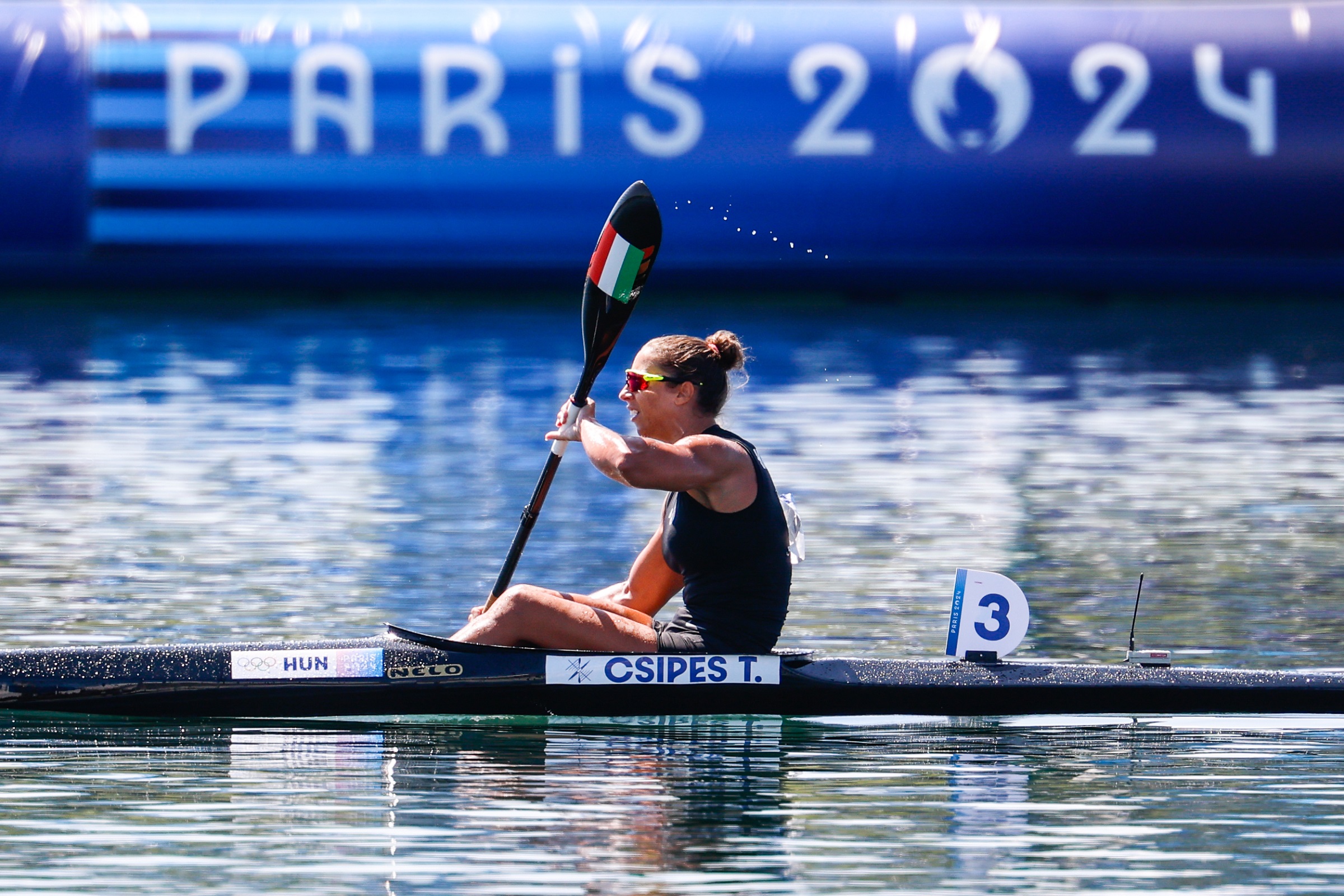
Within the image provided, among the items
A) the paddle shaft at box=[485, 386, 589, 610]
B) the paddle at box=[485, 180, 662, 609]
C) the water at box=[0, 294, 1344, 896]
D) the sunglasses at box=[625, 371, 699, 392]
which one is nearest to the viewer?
the water at box=[0, 294, 1344, 896]

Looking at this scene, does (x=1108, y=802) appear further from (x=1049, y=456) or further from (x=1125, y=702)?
(x=1049, y=456)

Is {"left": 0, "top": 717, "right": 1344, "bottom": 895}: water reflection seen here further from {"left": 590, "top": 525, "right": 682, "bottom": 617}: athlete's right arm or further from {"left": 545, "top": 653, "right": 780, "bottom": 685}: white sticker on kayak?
{"left": 590, "top": 525, "right": 682, "bottom": 617}: athlete's right arm

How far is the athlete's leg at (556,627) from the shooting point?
5.34m

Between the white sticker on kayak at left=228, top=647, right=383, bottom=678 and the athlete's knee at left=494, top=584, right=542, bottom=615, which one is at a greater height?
the athlete's knee at left=494, top=584, right=542, bottom=615

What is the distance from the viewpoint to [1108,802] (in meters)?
4.45

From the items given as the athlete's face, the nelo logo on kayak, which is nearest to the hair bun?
the athlete's face

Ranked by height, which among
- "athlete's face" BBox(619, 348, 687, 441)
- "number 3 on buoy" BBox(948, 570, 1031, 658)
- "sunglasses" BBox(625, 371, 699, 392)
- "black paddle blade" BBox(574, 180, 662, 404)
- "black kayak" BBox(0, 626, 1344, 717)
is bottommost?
"black kayak" BBox(0, 626, 1344, 717)

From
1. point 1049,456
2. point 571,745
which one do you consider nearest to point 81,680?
point 571,745

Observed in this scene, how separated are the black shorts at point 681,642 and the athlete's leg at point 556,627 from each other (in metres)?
0.02

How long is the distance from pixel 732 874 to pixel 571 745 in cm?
121

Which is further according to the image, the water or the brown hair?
the brown hair

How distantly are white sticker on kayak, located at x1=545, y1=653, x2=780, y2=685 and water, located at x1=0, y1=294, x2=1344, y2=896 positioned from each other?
109 mm

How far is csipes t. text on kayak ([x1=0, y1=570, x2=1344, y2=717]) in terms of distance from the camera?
5.30 m

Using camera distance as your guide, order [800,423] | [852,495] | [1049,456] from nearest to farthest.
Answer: [852,495]
[1049,456]
[800,423]
